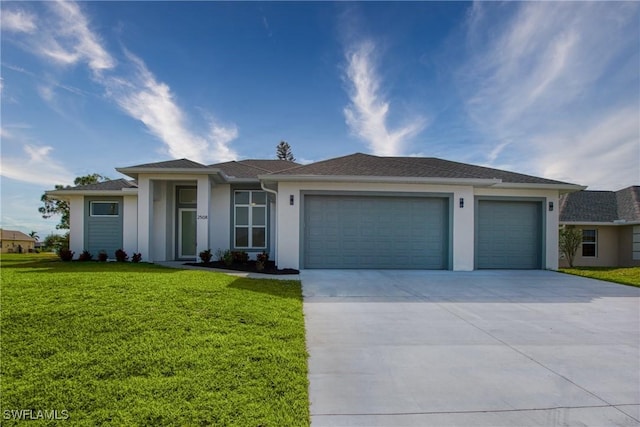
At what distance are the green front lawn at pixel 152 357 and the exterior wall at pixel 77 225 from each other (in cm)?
912

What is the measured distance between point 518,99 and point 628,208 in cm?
1128

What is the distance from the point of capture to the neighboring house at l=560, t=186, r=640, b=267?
15989 mm

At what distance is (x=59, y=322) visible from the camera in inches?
166

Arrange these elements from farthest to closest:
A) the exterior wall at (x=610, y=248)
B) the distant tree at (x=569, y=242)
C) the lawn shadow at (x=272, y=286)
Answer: the exterior wall at (x=610, y=248) < the distant tree at (x=569, y=242) < the lawn shadow at (x=272, y=286)

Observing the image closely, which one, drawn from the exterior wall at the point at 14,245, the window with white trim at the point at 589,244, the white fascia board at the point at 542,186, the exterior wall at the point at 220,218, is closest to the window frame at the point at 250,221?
the exterior wall at the point at 220,218

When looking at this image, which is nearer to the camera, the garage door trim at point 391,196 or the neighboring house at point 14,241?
the garage door trim at point 391,196

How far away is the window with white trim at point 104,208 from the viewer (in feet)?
44.7

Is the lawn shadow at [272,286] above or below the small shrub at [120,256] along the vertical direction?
below

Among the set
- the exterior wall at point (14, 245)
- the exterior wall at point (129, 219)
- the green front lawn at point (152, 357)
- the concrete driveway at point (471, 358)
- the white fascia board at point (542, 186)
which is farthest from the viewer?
the exterior wall at point (14, 245)

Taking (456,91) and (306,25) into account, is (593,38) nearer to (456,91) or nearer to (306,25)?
(456,91)

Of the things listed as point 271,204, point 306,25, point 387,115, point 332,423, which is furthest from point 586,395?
point 387,115

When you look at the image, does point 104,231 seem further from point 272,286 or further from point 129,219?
point 272,286

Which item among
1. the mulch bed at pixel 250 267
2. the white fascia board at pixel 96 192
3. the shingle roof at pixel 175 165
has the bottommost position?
the mulch bed at pixel 250 267

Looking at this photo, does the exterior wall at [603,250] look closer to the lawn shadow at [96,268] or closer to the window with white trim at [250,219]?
the window with white trim at [250,219]
